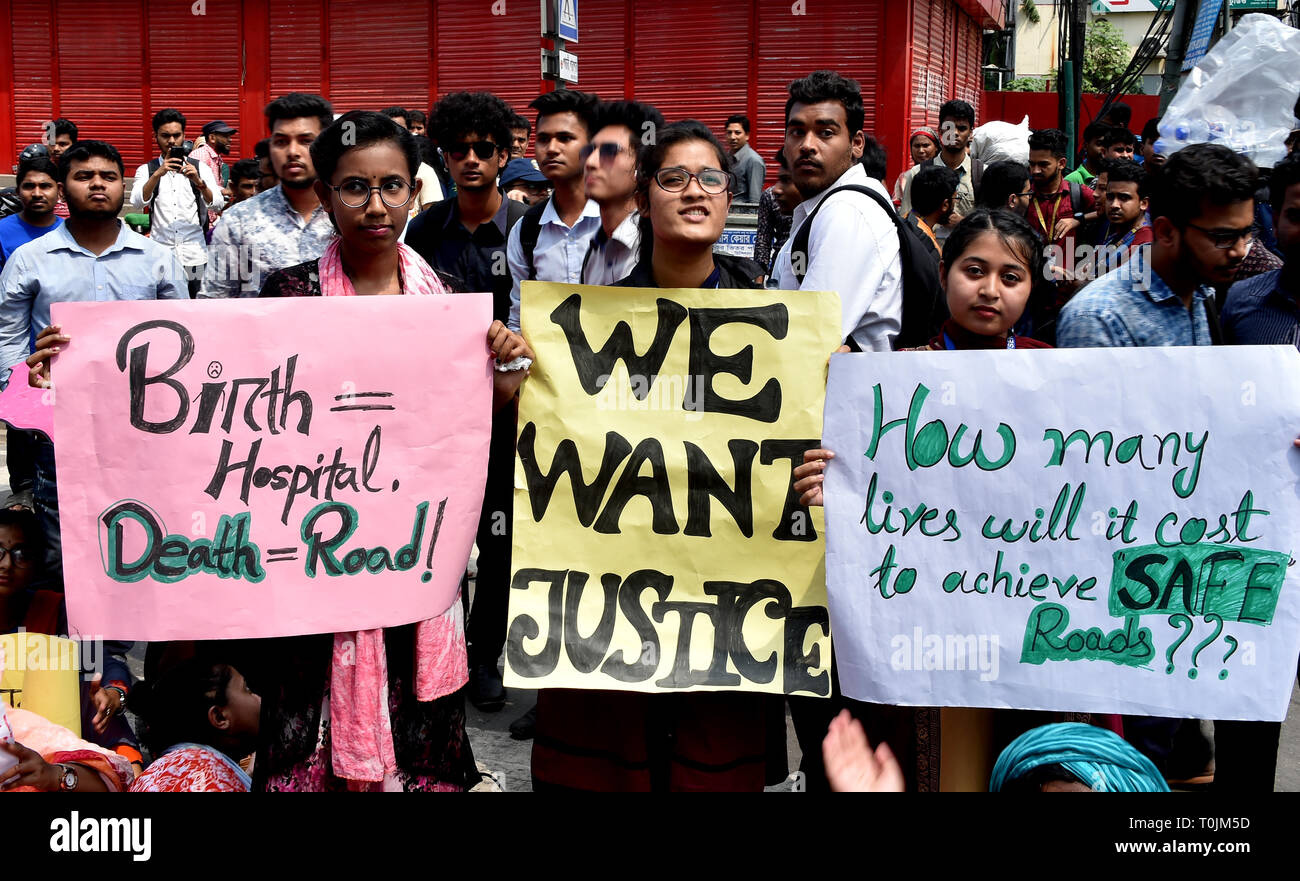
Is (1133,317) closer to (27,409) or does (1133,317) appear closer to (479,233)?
(479,233)

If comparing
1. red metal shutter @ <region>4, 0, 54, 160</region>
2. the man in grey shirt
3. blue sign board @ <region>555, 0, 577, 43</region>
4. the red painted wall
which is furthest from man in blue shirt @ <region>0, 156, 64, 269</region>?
the red painted wall

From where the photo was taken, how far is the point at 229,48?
18953 mm

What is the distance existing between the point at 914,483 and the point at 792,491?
10.5 inches

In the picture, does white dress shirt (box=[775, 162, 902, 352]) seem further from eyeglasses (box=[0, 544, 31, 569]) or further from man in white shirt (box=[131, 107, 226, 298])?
man in white shirt (box=[131, 107, 226, 298])

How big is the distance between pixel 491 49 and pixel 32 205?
12833mm

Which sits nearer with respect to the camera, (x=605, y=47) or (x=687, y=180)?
(x=687, y=180)

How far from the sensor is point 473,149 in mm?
4891

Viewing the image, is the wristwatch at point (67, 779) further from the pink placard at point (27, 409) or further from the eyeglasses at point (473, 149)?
the eyeglasses at point (473, 149)

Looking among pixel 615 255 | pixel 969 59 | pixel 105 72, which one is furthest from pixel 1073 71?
pixel 615 255

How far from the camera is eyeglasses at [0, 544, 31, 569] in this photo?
12.9 ft

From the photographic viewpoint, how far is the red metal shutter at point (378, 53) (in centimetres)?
1852

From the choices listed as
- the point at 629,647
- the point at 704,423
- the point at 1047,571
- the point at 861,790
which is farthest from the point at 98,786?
the point at 1047,571

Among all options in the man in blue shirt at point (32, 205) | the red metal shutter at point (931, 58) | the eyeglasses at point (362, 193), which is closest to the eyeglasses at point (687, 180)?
the eyeglasses at point (362, 193)

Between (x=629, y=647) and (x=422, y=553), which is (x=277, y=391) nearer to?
(x=422, y=553)
